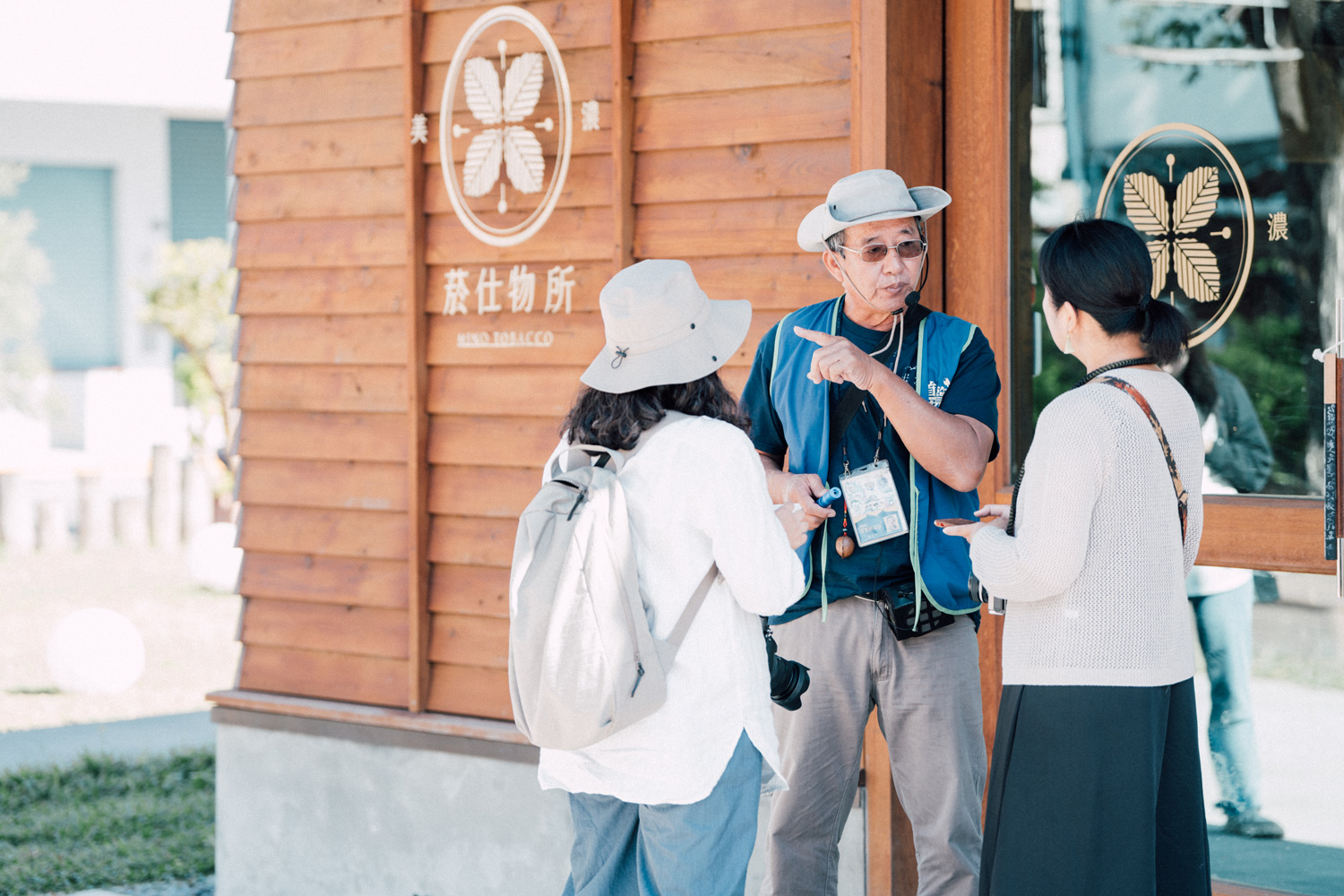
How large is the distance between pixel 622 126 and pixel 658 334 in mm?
1678

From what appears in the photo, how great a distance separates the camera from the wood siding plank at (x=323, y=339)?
4504 mm

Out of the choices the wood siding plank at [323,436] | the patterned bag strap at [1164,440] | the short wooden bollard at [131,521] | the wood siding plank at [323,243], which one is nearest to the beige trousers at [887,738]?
the patterned bag strap at [1164,440]

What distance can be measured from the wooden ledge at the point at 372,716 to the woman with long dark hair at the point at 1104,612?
6.88 feet

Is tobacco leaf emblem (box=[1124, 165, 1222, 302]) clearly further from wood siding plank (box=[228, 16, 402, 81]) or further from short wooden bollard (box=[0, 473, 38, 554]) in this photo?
short wooden bollard (box=[0, 473, 38, 554])

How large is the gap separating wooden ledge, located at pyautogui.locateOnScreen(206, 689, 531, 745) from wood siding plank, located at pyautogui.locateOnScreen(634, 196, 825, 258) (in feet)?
5.22

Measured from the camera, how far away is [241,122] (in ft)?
15.7

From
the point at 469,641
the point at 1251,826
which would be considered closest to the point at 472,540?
the point at 469,641

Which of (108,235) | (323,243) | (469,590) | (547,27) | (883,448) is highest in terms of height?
(108,235)

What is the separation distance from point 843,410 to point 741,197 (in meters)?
1.05

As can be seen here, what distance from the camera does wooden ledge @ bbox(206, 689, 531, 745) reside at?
167 inches

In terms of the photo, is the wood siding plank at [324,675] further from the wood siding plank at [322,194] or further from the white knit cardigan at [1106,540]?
the white knit cardigan at [1106,540]

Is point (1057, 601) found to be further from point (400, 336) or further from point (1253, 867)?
point (400, 336)

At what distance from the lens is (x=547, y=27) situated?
414cm

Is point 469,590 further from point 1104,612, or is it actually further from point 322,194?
point 1104,612
